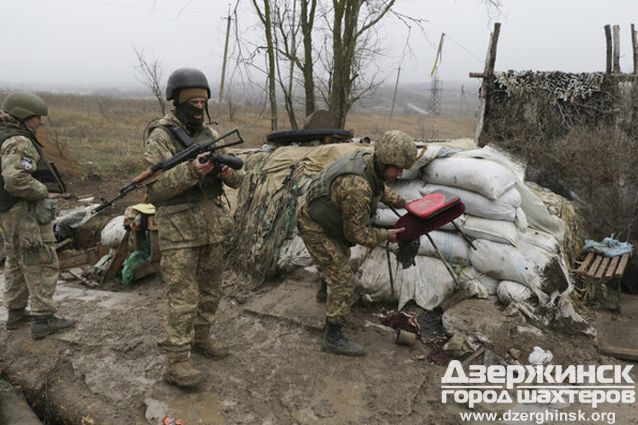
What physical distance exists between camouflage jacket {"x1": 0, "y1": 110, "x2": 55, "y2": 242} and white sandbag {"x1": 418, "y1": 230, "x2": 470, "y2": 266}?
2.98 meters

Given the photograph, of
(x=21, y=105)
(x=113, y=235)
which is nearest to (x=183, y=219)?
(x=21, y=105)

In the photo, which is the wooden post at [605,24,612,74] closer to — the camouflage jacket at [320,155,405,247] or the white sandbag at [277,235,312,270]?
the white sandbag at [277,235,312,270]

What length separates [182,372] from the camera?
2.73m

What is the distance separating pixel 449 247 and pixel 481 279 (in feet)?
1.19

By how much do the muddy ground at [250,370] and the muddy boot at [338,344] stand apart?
5cm

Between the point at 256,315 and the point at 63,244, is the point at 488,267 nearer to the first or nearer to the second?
the point at 256,315

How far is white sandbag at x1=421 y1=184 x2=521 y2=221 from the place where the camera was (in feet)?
12.3

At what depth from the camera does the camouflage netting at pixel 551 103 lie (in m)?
6.30

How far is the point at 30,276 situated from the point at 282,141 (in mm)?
3020

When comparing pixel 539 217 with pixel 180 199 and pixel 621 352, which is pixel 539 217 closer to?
pixel 621 352

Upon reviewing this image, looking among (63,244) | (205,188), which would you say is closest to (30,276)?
(205,188)

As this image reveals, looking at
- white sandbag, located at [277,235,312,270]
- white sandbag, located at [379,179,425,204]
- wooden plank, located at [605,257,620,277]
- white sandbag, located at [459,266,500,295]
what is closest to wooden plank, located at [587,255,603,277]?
wooden plank, located at [605,257,620,277]

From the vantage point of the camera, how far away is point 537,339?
3.32 metres

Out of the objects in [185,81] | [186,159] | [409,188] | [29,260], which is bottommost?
[29,260]
